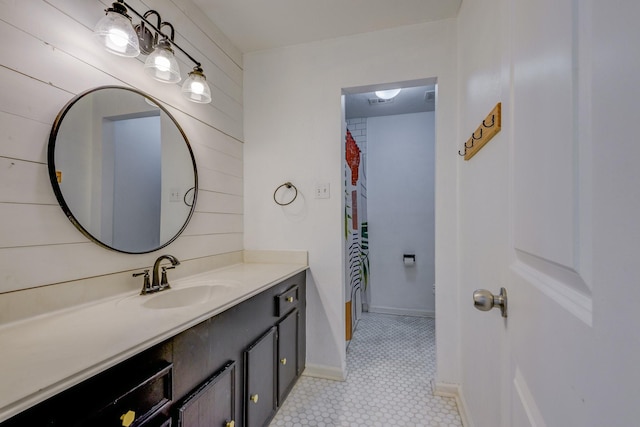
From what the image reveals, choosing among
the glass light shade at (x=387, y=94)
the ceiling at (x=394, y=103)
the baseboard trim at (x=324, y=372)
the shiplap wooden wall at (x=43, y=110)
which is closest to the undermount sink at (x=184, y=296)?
the shiplap wooden wall at (x=43, y=110)

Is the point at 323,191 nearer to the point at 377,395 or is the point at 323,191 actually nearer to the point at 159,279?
the point at 159,279

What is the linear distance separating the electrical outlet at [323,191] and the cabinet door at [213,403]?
117 cm

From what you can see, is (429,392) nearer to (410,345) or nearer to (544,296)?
(410,345)

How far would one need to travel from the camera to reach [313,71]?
2.05m

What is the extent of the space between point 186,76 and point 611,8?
5.97 feet

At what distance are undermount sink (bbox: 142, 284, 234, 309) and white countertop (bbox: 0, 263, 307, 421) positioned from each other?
0.13 ft

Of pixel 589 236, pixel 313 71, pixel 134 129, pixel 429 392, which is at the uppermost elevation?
pixel 313 71

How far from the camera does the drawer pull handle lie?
0.74 m

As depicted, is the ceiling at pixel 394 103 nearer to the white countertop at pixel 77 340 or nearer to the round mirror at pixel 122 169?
the round mirror at pixel 122 169

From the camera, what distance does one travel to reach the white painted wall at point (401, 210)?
10.4 ft

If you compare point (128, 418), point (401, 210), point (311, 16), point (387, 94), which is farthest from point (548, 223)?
point (401, 210)

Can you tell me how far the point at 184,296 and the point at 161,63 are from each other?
3.61 feet

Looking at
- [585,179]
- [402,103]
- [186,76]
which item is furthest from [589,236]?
[402,103]

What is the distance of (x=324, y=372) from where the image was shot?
6.51 ft
